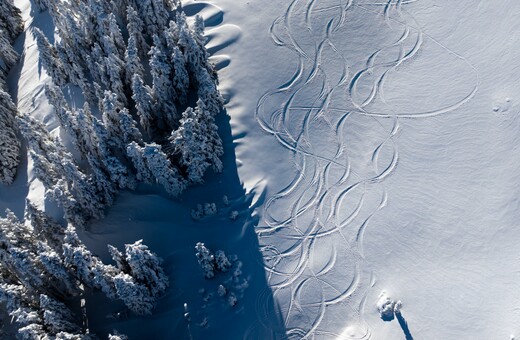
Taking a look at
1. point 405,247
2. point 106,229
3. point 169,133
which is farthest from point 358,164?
point 106,229

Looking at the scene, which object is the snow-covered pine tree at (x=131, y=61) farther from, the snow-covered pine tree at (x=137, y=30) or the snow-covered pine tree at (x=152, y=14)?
the snow-covered pine tree at (x=152, y=14)

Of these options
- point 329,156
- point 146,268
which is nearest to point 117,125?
point 146,268

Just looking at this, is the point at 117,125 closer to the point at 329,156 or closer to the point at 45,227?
the point at 45,227

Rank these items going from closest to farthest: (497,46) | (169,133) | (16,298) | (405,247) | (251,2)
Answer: (16,298), (405,247), (169,133), (497,46), (251,2)

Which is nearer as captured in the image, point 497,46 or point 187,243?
point 187,243

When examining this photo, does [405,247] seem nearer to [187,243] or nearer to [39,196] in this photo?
[187,243]

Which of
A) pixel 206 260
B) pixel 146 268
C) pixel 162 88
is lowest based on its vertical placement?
pixel 206 260
